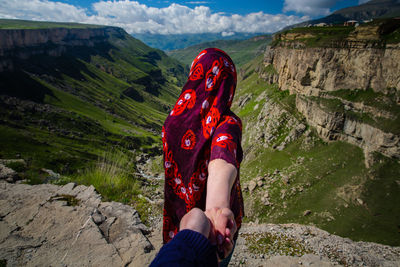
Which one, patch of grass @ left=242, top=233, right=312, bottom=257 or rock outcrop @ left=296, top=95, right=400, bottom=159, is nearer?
patch of grass @ left=242, top=233, right=312, bottom=257

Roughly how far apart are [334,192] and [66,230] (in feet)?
99.8

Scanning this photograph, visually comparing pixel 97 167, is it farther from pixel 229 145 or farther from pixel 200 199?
pixel 229 145

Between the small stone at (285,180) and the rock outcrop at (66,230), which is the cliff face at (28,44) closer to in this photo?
the small stone at (285,180)

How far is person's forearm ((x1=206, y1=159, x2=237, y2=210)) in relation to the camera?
1.54m

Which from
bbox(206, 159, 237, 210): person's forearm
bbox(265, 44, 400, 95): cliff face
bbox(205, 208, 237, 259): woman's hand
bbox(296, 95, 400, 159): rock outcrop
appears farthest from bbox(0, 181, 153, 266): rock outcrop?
bbox(265, 44, 400, 95): cliff face

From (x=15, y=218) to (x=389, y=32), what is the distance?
42.3 meters

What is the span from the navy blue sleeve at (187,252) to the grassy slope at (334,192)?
25.6 metres

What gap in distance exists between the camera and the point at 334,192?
2622cm

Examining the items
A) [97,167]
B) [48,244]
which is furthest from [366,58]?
[48,244]

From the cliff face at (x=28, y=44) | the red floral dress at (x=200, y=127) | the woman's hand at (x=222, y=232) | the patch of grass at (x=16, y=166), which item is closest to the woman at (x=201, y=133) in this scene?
the red floral dress at (x=200, y=127)

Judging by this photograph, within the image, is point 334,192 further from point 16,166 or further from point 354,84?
point 16,166

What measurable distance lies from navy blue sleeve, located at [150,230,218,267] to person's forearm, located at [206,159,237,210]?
1.29ft

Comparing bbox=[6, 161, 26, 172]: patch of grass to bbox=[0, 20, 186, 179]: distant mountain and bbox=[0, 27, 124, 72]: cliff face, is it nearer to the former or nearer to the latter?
bbox=[0, 20, 186, 179]: distant mountain

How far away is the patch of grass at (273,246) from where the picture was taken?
629cm
